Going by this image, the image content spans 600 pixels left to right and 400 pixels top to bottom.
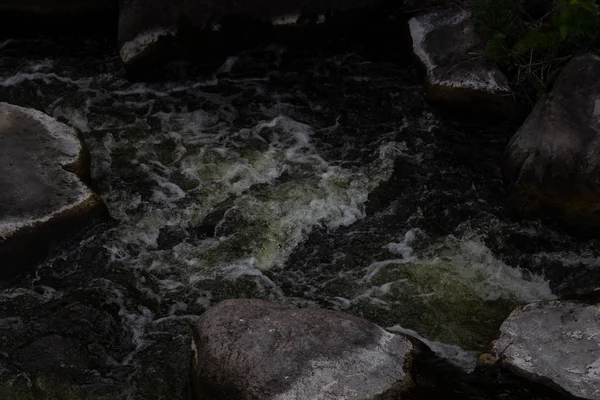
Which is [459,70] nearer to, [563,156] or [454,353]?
[563,156]

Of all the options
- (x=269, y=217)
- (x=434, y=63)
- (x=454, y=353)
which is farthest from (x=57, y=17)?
(x=454, y=353)

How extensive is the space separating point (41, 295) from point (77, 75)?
3.47 m

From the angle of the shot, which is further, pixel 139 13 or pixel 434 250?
pixel 139 13

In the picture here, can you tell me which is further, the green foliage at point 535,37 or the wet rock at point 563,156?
the green foliage at point 535,37

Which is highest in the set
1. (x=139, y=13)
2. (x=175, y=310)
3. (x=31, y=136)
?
(x=139, y=13)

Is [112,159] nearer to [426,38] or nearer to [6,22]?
[6,22]

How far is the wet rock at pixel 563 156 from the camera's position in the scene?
6109mm

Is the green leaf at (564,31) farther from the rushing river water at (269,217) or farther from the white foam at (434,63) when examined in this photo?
the rushing river water at (269,217)

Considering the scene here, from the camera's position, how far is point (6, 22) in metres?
8.86

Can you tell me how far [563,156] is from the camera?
6.17 m

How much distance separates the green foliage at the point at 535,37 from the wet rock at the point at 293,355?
3300mm

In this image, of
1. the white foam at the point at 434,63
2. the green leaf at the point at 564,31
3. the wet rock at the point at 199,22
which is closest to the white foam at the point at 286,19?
the wet rock at the point at 199,22

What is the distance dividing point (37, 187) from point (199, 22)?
3012mm

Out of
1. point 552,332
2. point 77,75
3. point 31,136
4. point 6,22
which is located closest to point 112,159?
point 31,136
